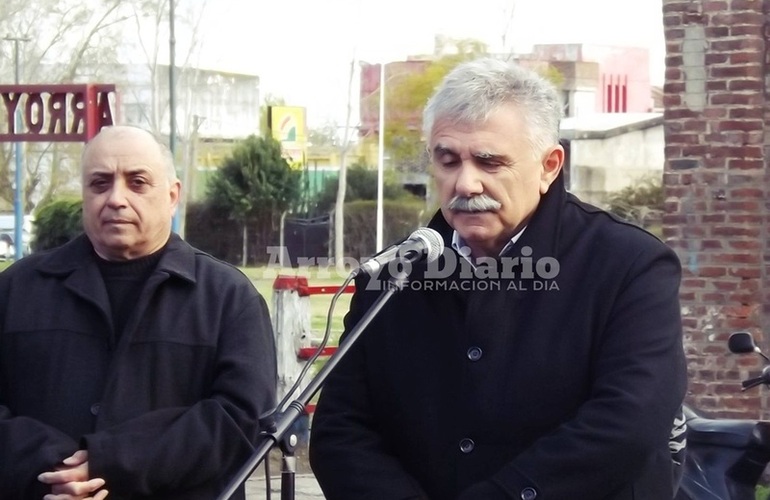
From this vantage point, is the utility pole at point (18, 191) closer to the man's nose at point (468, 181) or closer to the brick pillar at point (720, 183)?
the brick pillar at point (720, 183)

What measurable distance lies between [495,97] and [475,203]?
0.24 meters

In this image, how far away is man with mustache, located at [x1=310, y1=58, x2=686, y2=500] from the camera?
2740 mm

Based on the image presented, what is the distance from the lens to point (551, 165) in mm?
2969

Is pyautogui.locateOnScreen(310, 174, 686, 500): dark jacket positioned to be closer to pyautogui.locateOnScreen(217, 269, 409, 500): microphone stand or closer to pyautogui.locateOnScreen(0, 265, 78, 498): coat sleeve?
pyautogui.locateOnScreen(217, 269, 409, 500): microphone stand

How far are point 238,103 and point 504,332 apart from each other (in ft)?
211

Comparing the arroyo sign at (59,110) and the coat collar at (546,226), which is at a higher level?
the arroyo sign at (59,110)

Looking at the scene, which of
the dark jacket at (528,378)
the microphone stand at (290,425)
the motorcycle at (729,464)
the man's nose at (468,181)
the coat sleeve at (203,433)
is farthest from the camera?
the motorcycle at (729,464)

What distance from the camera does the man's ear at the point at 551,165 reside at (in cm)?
295

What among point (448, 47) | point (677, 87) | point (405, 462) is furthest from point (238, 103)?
point (405, 462)

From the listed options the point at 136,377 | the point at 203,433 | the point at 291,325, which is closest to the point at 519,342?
the point at 203,433

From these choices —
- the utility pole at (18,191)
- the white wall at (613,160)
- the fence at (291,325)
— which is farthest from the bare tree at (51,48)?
the fence at (291,325)

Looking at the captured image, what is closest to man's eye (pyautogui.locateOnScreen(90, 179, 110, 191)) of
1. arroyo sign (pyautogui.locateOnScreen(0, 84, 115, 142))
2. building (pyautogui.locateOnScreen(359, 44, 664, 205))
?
arroyo sign (pyautogui.locateOnScreen(0, 84, 115, 142))

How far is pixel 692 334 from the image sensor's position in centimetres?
762

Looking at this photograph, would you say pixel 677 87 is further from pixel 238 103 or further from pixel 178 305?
pixel 238 103
